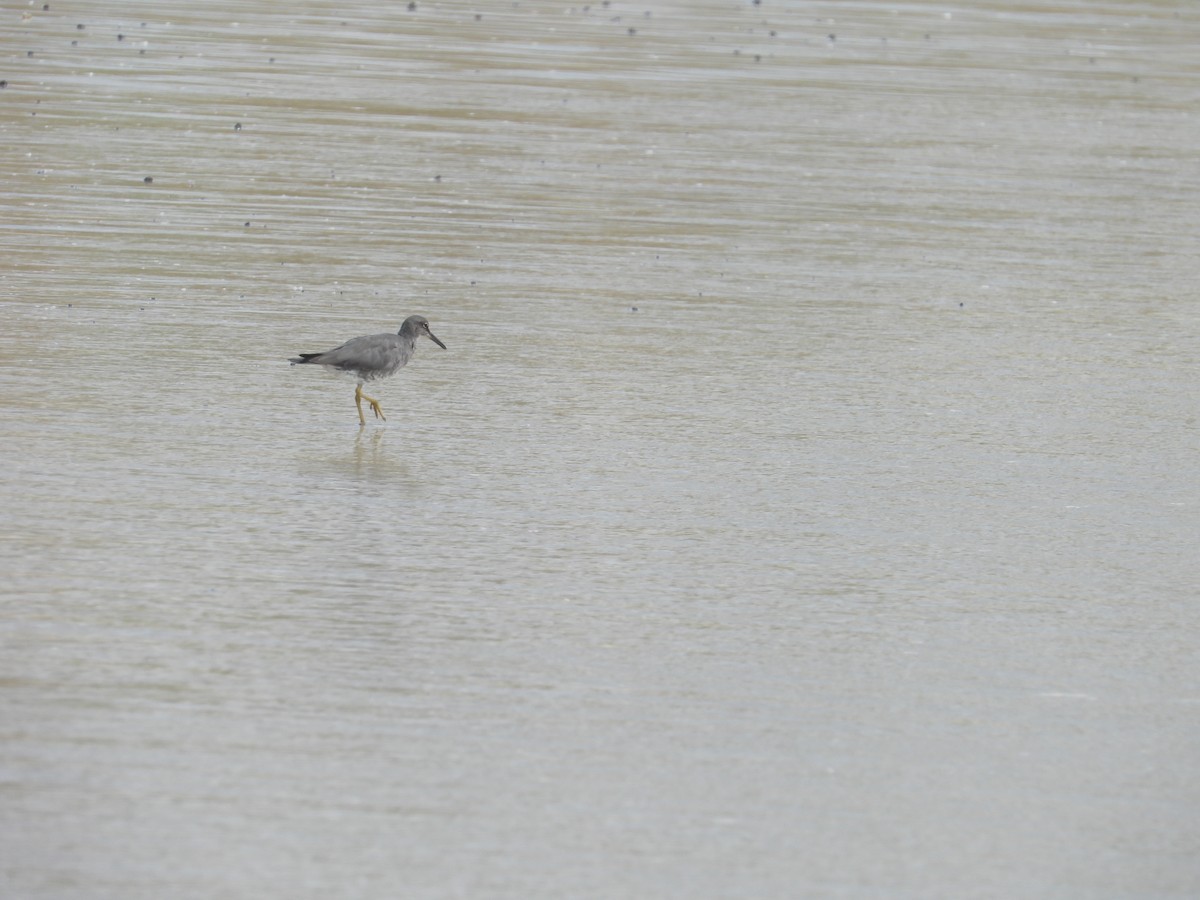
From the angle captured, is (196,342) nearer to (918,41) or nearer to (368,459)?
(368,459)

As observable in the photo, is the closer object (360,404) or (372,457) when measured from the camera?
(372,457)

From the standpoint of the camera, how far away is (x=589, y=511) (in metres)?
8.39

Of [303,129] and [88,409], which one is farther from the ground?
[303,129]

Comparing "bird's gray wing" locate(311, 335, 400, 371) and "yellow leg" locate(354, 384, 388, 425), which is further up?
"bird's gray wing" locate(311, 335, 400, 371)

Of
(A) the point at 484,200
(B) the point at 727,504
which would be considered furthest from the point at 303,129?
(B) the point at 727,504

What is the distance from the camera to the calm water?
5.44 metres

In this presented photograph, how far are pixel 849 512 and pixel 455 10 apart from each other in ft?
66.5

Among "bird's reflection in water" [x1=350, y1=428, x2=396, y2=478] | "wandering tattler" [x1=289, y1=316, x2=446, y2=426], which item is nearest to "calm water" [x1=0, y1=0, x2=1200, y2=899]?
"bird's reflection in water" [x1=350, y1=428, x2=396, y2=478]

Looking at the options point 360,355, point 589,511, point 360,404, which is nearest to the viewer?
point 589,511

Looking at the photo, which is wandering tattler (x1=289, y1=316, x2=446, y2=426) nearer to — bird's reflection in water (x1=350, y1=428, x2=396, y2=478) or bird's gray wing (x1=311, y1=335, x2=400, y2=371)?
bird's gray wing (x1=311, y1=335, x2=400, y2=371)

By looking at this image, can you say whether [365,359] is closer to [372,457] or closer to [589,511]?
[372,457]

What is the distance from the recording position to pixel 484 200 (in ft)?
50.5

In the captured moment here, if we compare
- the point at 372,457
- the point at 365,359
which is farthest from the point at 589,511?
the point at 365,359

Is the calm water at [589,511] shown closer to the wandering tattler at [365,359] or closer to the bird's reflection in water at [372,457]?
the bird's reflection in water at [372,457]
